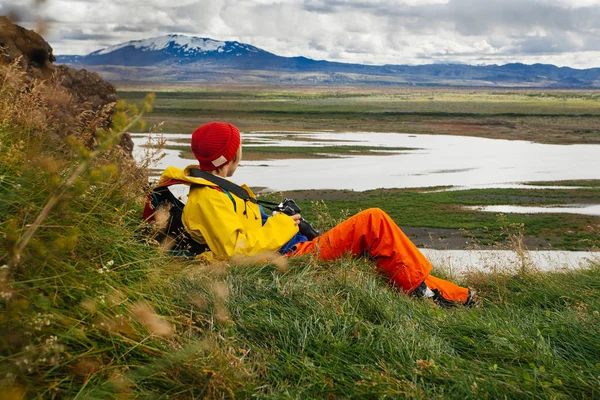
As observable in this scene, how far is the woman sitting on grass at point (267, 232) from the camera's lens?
450 cm

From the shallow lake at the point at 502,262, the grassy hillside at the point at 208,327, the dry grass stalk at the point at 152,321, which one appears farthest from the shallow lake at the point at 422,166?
the dry grass stalk at the point at 152,321

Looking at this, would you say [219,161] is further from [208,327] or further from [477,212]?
[477,212]

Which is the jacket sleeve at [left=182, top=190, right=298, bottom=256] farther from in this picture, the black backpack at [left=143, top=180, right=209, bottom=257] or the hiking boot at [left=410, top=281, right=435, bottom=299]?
the hiking boot at [left=410, top=281, right=435, bottom=299]

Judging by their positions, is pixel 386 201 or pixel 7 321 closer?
pixel 7 321

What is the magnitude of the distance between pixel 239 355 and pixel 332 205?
16.0 meters

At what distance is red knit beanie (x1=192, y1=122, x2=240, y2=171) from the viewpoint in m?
4.73

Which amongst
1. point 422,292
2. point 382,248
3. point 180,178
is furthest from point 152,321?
point 422,292

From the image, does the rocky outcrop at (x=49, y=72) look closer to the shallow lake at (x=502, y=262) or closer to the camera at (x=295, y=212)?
the shallow lake at (x=502, y=262)

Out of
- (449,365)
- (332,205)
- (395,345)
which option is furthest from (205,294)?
(332,205)

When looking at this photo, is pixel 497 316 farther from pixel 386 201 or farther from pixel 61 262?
pixel 386 201

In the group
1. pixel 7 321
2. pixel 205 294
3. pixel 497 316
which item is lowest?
pixel 497 316

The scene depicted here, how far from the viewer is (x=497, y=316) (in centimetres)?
419

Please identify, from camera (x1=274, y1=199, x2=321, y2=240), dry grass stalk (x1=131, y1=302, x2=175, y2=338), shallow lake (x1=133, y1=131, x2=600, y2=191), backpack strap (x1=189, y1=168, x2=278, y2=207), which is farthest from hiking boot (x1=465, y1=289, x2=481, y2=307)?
shallow lake (x1=133, y1=131, x2=600, y2=191)

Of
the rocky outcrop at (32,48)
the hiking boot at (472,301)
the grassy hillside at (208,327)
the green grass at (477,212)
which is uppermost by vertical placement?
the rocky outcrop at (32,48)
